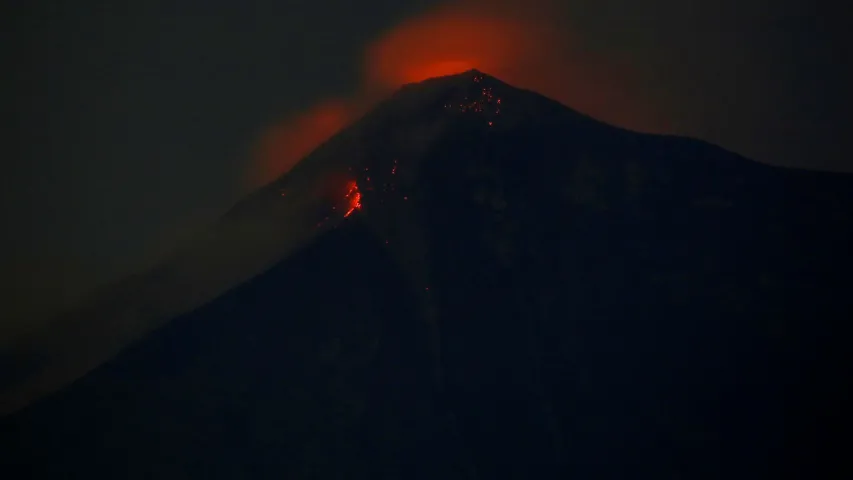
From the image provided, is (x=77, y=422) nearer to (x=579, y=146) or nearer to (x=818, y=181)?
(x=579, y=146)

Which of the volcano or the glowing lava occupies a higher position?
the glowing lava

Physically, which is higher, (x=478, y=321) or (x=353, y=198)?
(x=353, y=198)

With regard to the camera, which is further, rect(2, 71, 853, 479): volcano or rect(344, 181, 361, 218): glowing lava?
rect(344, 181, 361, 218): glowing lava

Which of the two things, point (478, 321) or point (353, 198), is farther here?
point (353, 198)

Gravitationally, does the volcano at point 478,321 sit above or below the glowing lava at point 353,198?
below
